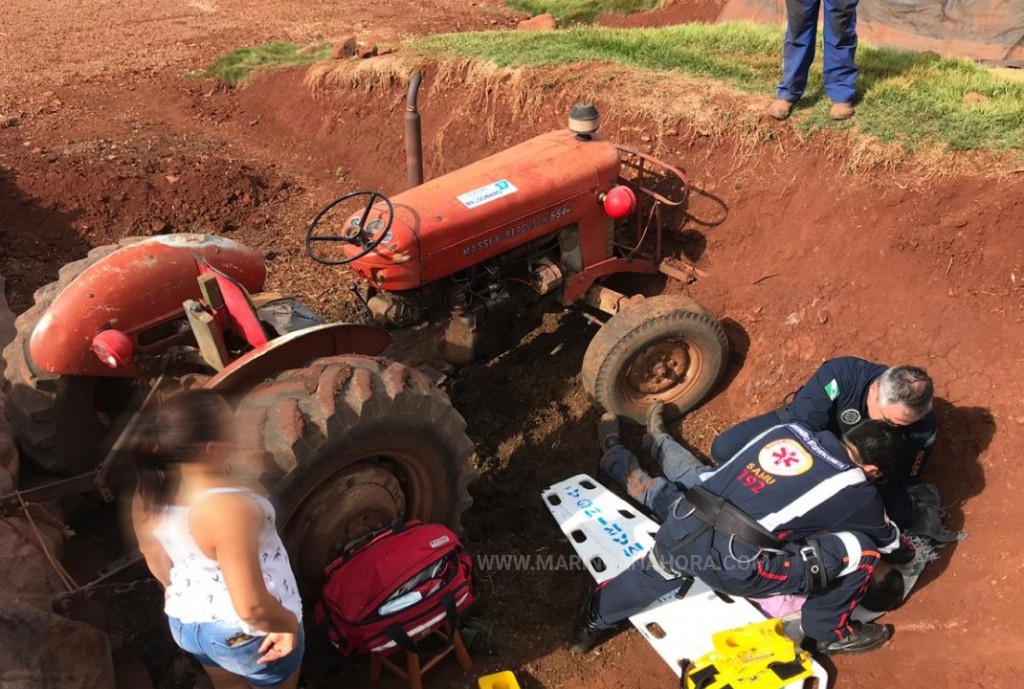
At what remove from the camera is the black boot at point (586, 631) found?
10.8 ft

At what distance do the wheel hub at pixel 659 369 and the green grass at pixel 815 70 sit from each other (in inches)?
69.8

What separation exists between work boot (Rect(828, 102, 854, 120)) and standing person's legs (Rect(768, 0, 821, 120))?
26 centimetres

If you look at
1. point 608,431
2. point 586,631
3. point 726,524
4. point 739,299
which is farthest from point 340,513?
point 739,299

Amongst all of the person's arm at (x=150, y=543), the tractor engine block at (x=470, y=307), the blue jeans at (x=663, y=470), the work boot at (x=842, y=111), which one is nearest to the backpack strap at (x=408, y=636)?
the person's arm at (x=150, y=543)

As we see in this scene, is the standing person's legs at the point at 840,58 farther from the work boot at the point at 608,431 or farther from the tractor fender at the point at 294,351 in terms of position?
the tractor fender at the point at 294,351

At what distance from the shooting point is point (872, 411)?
3301mm

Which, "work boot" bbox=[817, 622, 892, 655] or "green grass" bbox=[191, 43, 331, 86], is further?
"green grass" bbox=[191, 43, 331, 86]

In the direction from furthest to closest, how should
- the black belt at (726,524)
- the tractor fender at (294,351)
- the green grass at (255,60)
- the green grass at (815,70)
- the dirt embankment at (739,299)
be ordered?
the green grass at (255,60) < the green grass at (815,70) < the dirt embankment at (739,299) < the black belt at (726,524) < the tractor fender at (294,351)

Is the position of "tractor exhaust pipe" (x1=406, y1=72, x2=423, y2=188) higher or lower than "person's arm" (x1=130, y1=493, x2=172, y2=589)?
higher

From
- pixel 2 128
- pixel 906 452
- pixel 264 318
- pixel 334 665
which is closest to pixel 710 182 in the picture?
pixel 906 452

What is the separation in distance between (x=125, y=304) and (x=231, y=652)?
1.60m

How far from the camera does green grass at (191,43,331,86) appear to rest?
8.61m

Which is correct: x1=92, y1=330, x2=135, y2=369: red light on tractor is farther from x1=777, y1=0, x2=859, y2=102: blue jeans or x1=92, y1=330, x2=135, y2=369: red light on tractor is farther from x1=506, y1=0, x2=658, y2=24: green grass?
x1=506, y1=0, x2=658, y2=24: green grass

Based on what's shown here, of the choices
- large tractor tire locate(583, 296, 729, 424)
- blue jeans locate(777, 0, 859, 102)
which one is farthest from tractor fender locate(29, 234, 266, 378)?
blue jeans locate(777, 0, 859, 102)
